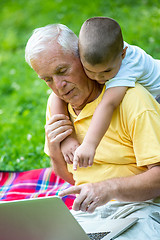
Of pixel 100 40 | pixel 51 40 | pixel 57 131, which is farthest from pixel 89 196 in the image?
pixel 51 40

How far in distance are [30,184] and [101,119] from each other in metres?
1.56

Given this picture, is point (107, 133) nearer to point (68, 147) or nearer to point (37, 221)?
point (68, 147)

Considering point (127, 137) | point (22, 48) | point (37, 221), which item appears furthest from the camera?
point (22, 48)

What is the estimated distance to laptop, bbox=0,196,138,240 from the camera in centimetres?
166

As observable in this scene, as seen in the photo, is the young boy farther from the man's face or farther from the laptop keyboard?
the laptop keyboard

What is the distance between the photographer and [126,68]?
7.51ft

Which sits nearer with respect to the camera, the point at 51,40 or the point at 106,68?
the point at 106,68

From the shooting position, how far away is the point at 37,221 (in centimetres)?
169

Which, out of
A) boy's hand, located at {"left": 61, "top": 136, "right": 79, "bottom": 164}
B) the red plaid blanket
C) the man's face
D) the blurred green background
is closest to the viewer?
the man's face

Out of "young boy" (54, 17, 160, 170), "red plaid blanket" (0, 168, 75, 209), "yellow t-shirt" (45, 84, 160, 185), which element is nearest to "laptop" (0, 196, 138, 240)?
"young boy" (54, 17, 160, 170)

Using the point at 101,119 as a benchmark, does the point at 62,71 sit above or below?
above

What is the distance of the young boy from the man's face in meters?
0.09

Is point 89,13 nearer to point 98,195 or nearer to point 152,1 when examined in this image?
point 152,1

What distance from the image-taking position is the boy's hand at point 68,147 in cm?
243
